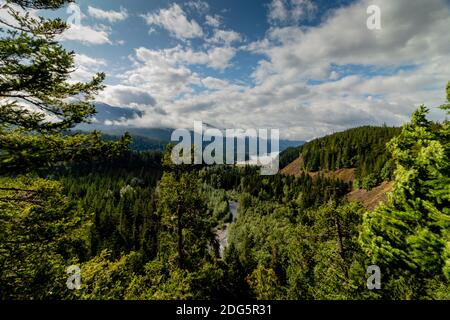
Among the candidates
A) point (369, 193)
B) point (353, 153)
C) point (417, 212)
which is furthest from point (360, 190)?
point (417, 212)

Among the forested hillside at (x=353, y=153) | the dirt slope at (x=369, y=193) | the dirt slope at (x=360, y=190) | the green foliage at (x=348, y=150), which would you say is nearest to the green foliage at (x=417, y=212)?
the dirt slope at (x=360, y=190)

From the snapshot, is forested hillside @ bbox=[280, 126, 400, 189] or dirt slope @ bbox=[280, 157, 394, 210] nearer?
dirt slope @ bbox=[280, 157, 394, 210]

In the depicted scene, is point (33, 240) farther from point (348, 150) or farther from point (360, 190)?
point (348, 150)

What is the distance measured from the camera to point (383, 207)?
748cm

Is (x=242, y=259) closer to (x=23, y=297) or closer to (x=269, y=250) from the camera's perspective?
(x=269, y=250)

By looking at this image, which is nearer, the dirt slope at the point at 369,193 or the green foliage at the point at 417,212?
the green foliage at the point at 417,212

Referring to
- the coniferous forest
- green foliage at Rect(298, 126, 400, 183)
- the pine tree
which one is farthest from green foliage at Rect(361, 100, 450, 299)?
green foliage at Rect(298, 126, 400, 183)
